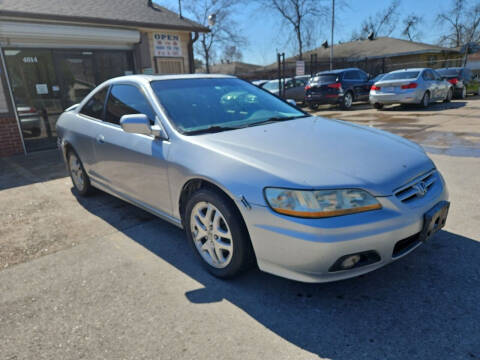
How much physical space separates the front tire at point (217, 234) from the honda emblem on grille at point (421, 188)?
1.18m

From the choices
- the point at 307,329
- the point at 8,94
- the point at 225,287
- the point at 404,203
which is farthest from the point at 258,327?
the point at 8,94

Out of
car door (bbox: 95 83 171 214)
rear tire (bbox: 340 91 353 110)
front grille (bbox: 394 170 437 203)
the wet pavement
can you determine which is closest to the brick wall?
car door (bbox: 95 83 171 214)

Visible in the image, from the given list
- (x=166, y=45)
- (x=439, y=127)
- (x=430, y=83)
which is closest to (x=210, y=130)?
(x=439, y=127)

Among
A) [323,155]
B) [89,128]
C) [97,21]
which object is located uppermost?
[97,21]

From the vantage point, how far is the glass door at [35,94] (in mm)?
8211

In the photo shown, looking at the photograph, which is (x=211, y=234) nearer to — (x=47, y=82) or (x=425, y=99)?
(x=47, y=82)

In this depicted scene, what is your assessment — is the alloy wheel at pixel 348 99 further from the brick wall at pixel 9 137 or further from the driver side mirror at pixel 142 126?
the driver side mirror at pixel 142 126

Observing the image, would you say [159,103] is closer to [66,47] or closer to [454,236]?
[454,236]

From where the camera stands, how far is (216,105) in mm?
3299

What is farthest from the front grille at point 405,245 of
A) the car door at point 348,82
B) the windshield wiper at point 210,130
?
the car door at point 348,82

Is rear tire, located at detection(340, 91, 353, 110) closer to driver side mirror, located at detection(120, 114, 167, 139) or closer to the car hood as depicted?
the car hood

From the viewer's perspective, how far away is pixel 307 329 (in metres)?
2.12

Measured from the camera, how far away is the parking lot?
2010 millimetres

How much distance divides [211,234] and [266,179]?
0.70 meters
